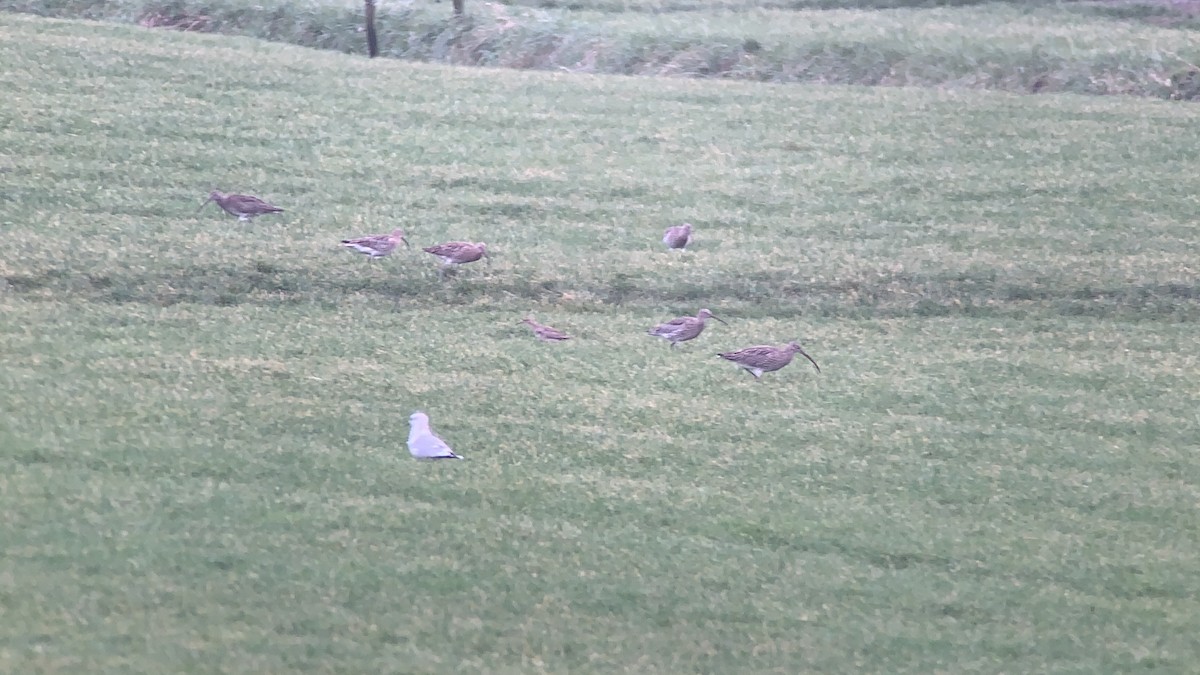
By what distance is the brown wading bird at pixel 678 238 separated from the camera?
5.02m

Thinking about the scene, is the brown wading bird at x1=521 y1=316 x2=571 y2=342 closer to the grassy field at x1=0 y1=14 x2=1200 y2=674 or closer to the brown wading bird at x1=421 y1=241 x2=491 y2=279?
the grassy field at x1=0 y1=14 x2=1200 y2=674

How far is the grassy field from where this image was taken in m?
2.72

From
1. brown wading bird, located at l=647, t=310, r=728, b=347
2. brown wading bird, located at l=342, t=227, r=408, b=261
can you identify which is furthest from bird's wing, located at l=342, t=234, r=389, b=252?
brown wading bird, located at l=647, t=310, r=728, b=347

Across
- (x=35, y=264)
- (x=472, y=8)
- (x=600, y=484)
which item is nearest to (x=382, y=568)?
(x=600, y=484)

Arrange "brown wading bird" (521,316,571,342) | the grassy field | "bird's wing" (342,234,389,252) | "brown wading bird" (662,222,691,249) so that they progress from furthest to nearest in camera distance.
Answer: "brown wading bird" (662,222,691,249) < "bird's wing" (342,234,389,252) < "brown wading bird" (521,316,571,342) < the grassy field

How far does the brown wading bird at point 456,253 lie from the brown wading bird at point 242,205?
3.00 feet

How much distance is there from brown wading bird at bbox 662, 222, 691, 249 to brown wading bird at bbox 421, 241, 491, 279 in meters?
0.95

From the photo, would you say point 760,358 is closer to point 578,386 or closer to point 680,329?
point 680,329

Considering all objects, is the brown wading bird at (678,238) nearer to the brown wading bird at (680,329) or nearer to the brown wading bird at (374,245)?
the brown wading bird at (680,329)

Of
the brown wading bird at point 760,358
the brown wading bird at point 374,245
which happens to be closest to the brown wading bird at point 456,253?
the brown wading bird at point 374,245

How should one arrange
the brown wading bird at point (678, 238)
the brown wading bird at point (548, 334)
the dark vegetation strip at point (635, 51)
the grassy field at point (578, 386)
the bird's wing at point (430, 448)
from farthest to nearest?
the dark vegetation strip at point (635, 51) < the brown wading bird at point (678, 238) < the brown wading bird at point (548, 334) < the bird's wing at point (430, 448) < the grassy field at point (578, 386)

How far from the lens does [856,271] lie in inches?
191

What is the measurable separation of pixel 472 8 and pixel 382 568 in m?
6.54

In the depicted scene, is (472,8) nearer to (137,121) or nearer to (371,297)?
(137,121)
